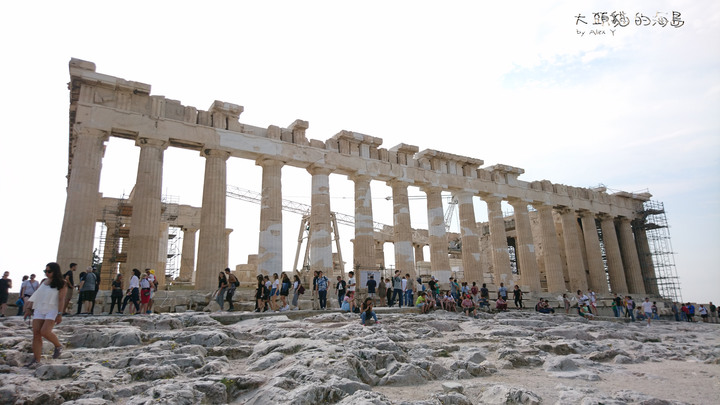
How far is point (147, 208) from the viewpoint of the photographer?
19391mm

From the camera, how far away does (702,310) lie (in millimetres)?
26938

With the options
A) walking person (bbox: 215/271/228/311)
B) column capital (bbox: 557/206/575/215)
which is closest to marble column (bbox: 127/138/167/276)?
walking person (bbox: 215/271/228/311)

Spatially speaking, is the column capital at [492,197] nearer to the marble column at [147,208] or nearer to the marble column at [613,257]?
the marble column at [613,257]

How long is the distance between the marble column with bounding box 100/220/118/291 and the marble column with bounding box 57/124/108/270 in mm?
12048

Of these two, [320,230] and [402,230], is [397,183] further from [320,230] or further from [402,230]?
[320,230]

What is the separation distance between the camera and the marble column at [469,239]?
1091 inches

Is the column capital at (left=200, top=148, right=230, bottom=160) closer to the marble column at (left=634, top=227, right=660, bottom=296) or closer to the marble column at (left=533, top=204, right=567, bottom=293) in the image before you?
the marble column at (left=533, top=204, right=567, bottom=293)

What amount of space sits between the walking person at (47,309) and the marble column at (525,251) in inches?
1076

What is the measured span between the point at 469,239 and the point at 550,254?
23.5 feet

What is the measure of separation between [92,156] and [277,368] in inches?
627

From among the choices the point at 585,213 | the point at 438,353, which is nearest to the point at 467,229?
the point at 585,213

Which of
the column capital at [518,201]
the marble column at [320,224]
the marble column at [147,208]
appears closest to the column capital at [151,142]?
the marble column at [147,208]

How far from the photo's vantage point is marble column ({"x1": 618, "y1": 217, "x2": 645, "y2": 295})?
35062 millimetres

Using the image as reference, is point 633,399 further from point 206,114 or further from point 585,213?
point 585,213
